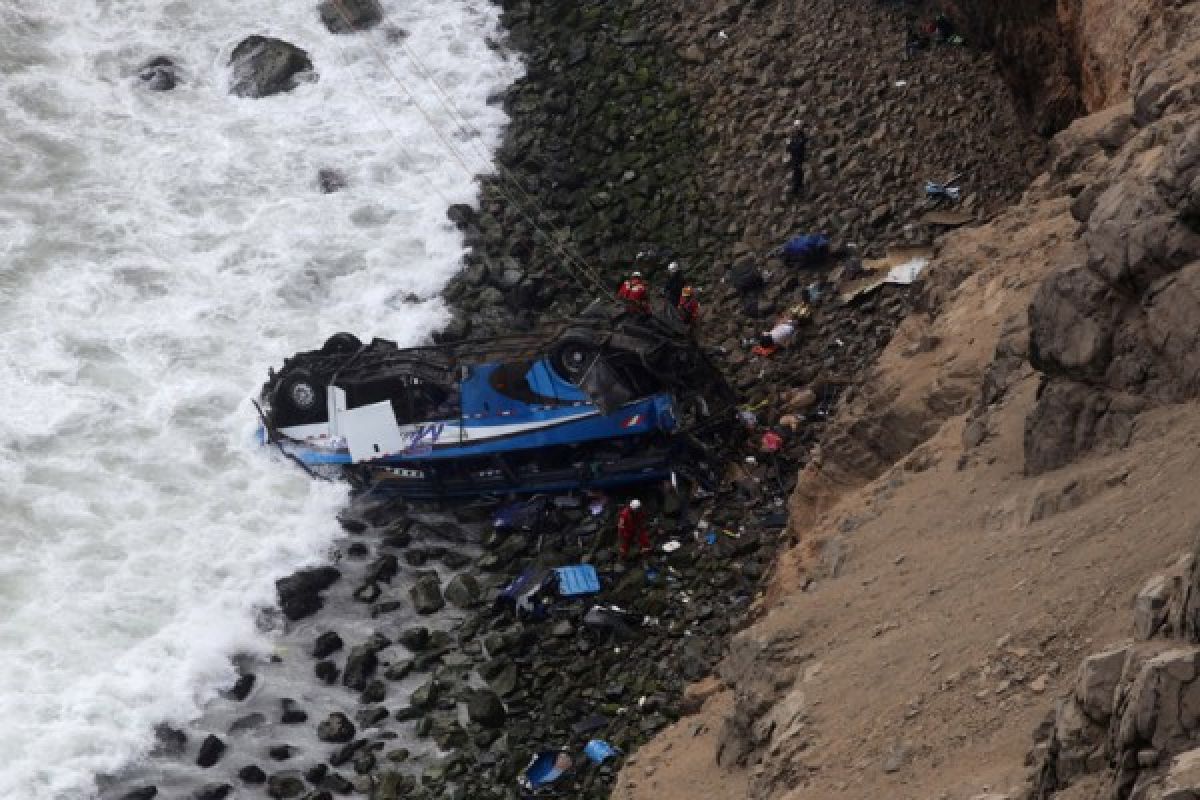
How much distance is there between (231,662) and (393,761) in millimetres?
2722

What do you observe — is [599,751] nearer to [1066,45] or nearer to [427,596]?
[427,596]

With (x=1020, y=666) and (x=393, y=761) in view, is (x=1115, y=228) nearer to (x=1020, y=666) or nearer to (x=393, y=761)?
(x=1020, y=666)

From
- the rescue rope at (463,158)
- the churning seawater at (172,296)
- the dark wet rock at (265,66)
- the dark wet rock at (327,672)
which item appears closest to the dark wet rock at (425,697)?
the dark wet rock at (327,672)

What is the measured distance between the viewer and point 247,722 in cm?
1992

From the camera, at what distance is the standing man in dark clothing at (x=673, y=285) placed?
2378cm

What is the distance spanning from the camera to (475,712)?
19.2 m

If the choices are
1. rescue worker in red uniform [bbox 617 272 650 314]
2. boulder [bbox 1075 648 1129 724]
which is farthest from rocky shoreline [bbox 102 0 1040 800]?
boulder [bbox 1075 648 1129 724]

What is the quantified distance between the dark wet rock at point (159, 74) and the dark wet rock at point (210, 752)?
14.8 meters

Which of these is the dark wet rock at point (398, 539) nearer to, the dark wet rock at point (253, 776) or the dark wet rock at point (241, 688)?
the dark wet rock at point (241, 688)

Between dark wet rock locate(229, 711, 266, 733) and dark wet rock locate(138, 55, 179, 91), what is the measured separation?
14403 millimetres

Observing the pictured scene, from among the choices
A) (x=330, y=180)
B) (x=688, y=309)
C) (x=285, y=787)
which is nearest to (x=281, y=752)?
A: (x=285, y=787)

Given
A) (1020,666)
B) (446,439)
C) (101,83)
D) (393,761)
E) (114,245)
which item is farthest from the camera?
(101,83)

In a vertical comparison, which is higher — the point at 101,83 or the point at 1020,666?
the point at 101,83

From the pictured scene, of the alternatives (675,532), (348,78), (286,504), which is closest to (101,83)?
(348,78)
